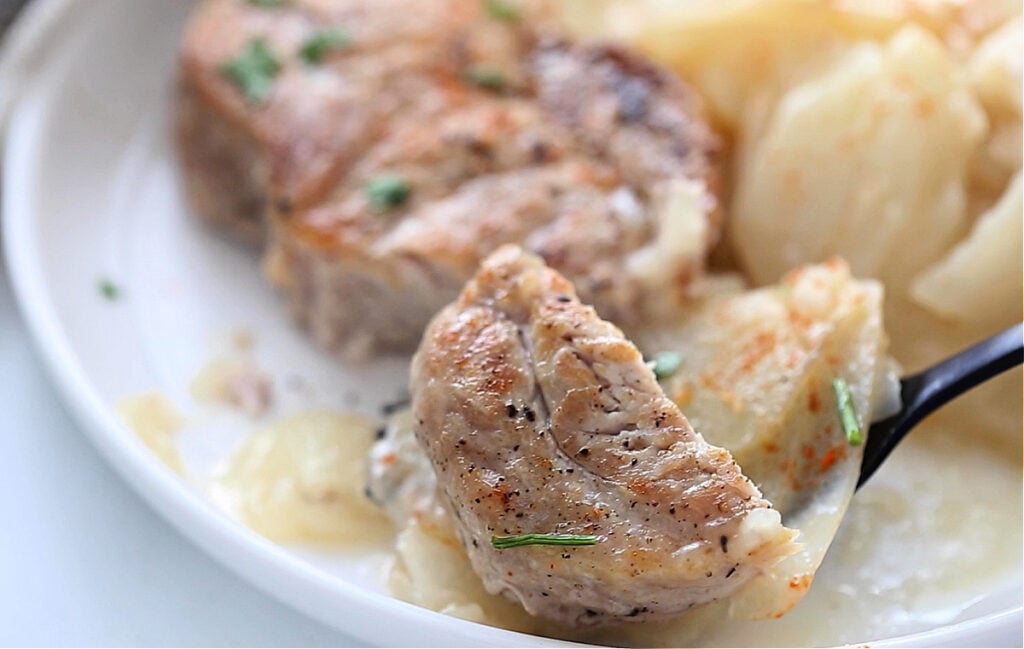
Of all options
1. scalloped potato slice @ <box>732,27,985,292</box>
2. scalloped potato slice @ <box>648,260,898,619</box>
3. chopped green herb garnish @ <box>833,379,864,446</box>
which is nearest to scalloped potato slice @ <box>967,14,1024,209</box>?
scalloped potato slice @ <box>732,27,985,292</box>

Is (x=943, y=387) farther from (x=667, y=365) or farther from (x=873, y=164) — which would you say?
(x=873, y=164)

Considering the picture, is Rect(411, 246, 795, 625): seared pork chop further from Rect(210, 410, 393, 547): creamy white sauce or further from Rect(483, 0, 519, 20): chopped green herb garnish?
Rect(483, 0, 519, 20): chopped green herb garnish

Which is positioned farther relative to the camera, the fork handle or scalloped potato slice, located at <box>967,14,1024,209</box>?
scalloped potato slice, located at <box>967,14,1024,209</box>

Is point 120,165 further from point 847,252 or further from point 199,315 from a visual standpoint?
point 847,252

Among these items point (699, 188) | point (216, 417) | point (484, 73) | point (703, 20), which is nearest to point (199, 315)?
point (216, 417)

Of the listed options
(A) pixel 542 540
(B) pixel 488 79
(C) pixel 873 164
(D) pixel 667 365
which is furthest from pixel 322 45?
(A) pixel 542 540
